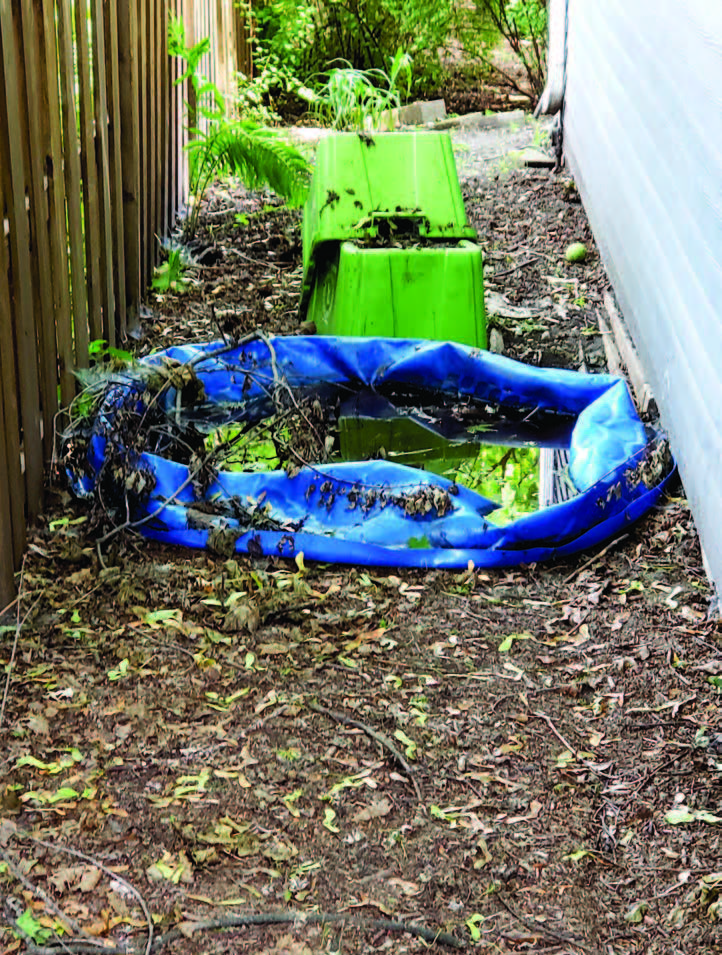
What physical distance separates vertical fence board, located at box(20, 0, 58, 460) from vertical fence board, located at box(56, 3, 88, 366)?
31cm

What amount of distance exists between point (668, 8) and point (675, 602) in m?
2.78

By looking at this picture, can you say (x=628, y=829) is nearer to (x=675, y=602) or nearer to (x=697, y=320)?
(x=675, y=602)

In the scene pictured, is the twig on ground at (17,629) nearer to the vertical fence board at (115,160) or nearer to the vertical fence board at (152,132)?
the vertical fence board at (115,160)

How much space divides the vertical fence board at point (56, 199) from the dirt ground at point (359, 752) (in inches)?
21.1

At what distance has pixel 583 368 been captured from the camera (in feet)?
16.9

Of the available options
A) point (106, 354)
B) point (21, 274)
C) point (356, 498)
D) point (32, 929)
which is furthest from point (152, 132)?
point (32, 929)

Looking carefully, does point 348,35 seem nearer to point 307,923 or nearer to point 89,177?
point 89,177

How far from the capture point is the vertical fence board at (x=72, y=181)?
12.9 ft

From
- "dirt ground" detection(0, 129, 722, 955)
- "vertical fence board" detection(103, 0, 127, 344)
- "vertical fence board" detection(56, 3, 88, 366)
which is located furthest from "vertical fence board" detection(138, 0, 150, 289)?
"dirt ground" detection(0, 129, 722, 955)

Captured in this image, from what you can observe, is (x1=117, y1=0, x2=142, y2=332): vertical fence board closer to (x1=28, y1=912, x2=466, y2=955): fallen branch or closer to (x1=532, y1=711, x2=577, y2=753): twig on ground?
(x1=532, y1=711, x2=577, y2=753): twig on ground

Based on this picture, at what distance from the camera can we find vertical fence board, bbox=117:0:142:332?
16.5 ft

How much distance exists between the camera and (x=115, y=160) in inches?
194

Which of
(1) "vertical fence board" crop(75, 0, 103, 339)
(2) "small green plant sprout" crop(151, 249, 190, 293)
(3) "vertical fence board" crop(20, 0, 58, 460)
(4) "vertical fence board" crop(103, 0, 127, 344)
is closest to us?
(3) "vertical fence board" crop(20, 0, 58, 460)

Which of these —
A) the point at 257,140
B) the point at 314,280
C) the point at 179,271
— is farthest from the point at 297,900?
the point at 257,140
